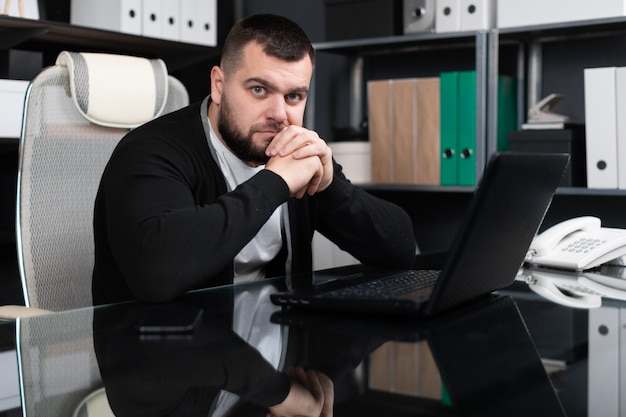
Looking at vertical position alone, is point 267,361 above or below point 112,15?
below

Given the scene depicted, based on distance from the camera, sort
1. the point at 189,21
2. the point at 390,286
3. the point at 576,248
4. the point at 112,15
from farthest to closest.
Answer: the point at 189,21, the point at 112,15, the point at 576,248, the point at 390,286

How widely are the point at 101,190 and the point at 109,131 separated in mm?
275

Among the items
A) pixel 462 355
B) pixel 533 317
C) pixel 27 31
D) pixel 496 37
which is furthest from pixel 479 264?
pixel 27 31

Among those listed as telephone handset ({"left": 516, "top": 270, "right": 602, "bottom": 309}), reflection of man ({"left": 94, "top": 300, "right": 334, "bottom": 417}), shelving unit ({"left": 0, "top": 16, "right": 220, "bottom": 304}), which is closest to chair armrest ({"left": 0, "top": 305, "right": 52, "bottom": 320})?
reflection of man ({"left": 94, "top": 300, "right": 334, "bottom": 417})

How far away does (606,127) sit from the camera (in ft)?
8.68

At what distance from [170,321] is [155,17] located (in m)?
2.35

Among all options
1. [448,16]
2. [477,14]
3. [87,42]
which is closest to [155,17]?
[87,42]

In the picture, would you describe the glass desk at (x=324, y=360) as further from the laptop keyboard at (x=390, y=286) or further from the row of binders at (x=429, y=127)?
the row of binders at (x=429, y=127)

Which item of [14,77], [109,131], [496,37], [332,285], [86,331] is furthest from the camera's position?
[14,77]

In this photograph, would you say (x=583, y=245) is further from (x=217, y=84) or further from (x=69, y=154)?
(x=69, y=154)

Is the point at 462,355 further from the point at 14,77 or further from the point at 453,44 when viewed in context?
the point at 14,77

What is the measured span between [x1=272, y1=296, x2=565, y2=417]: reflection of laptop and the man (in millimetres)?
370

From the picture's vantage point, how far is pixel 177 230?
1.28 metres

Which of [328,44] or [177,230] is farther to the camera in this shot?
[328,44]
